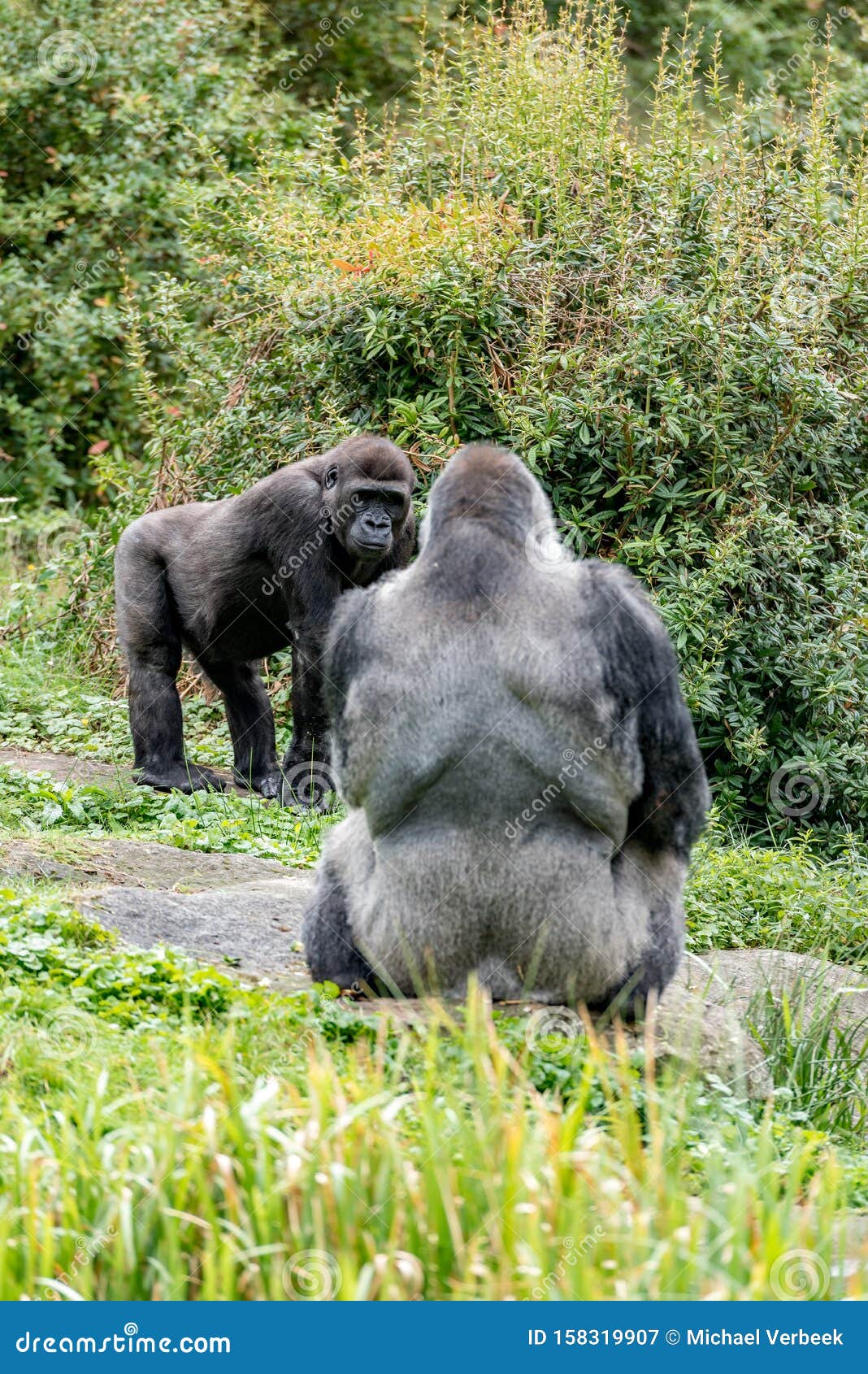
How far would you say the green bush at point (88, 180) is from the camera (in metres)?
12.0

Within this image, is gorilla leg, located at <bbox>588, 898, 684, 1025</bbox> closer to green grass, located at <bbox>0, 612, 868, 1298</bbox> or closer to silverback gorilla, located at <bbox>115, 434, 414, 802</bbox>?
green grass, located at <bbox>0, 612, 868, 1298</bbox>

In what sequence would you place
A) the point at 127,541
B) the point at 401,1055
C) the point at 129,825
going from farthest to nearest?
the point at 127,541, the point at 129,825, the point at 401,1055

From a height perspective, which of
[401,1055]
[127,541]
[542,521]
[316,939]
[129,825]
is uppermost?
[542,521]

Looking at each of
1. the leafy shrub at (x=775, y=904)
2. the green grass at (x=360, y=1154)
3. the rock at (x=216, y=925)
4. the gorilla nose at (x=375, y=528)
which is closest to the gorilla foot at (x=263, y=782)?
the gorilla nose at (x=375, y=528)

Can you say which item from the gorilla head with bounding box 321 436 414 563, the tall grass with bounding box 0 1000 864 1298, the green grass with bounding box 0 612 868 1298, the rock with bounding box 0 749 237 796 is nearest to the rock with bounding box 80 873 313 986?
the green grass with bounding box 0 612 868 1298

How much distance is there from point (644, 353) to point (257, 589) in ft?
7.03

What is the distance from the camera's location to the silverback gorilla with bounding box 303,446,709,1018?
3.99 m

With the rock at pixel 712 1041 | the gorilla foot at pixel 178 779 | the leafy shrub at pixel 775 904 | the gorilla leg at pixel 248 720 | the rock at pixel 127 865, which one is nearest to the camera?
the rock at pixel 712 1041

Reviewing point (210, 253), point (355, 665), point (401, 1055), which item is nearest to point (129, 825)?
point (355, 665)

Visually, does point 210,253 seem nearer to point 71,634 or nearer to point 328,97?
point 71,634

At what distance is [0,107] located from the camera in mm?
12227

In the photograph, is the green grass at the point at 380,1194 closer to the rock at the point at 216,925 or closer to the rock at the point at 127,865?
the rock at the point at 216,925

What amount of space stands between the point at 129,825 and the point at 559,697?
134 inches

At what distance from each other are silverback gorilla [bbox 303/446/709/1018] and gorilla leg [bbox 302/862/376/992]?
122 mm
